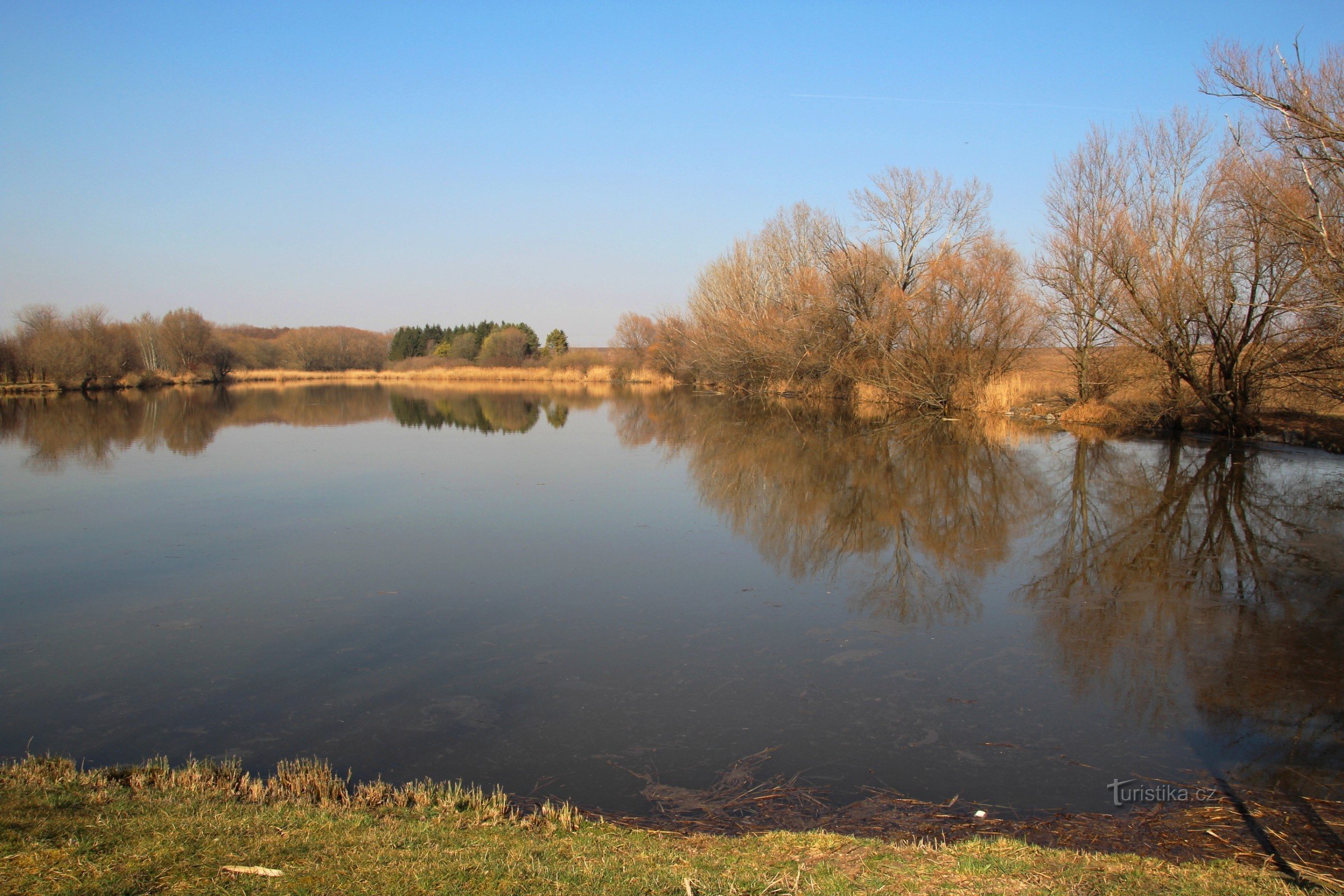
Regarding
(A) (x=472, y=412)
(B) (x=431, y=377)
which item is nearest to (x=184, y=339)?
(B) (x=431, y=377)

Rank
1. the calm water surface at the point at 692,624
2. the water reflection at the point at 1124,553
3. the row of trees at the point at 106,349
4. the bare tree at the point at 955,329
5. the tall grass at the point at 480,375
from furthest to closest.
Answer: the tall grass at the point at 480,375, the row of trees at the point at 106,349, the bare tree at the point at 955,329, the water reflection at the point at 1124,553, the calm water surface at the point at 692,624

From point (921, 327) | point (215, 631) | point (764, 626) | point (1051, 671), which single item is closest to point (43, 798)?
point (215, 631)

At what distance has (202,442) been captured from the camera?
17.2 metres

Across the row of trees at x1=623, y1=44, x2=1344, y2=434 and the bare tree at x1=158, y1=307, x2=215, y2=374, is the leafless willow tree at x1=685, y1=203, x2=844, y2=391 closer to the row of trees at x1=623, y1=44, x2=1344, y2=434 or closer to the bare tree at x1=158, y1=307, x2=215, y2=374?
the row of trees at x1=623, y1=44, x2=1344, y2=434

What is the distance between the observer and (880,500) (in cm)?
1050

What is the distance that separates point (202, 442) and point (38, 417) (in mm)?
10627

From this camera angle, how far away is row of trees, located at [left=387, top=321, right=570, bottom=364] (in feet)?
209

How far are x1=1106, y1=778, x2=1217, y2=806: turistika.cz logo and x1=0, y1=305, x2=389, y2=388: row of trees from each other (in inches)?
1815

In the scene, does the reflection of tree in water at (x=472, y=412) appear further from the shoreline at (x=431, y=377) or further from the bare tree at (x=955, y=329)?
the shoreline at (x=431, y=377)

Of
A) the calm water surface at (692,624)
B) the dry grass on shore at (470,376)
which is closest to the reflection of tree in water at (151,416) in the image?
the calm water surface at (692,624)

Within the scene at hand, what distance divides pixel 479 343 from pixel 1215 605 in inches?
2748

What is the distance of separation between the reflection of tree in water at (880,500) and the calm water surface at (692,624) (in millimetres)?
75

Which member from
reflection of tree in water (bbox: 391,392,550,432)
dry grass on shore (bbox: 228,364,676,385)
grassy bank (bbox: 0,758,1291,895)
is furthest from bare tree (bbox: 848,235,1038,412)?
dry grass on shore (bbox: 228,364,676,385)

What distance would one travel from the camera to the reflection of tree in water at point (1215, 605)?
4348 millimetres
